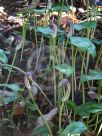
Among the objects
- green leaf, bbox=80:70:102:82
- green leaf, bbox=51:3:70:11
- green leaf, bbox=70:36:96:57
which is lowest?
green leaf, bbox=80:70:102:82

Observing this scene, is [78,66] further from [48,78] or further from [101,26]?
[101,26]

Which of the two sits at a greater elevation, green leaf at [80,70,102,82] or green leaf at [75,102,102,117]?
green leaf at [80,70,102,82]

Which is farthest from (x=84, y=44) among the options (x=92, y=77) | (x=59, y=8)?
(x=59, y=8)

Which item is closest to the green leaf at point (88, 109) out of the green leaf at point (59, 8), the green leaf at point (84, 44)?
the green leaf at point (84, 44)

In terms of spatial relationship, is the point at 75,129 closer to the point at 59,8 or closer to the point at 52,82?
the point at 52,82

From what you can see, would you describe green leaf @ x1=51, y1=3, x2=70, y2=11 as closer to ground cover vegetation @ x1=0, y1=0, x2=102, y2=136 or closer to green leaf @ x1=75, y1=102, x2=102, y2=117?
ground cover vegetation @ x1=0, y1=0, x2=102, y2=136

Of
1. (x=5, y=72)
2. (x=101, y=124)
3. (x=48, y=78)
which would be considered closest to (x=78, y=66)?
(x=48, y=78)

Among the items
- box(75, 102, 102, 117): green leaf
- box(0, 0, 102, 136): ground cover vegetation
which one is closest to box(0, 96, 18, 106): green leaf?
box(0, 0, 102, 136): ground cover vegetation

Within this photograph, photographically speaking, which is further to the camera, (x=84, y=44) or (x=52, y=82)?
(x=52, y=82)

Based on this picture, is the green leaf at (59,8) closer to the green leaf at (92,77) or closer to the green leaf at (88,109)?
the green leaf at (92,77)

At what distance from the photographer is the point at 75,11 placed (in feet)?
6.55

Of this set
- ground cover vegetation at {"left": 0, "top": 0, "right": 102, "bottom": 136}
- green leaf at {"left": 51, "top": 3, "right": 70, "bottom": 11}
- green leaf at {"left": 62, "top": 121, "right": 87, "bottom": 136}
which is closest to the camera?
green leaf at {"left": 62, "top": 121, "right": 87, "bottom": 136}

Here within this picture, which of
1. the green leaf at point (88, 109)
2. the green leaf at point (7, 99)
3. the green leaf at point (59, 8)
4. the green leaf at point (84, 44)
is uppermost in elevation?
the green leaf at point (59, 8)

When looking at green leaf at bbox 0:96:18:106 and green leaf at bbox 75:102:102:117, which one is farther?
green leaf at bbox 0:96:18:106
